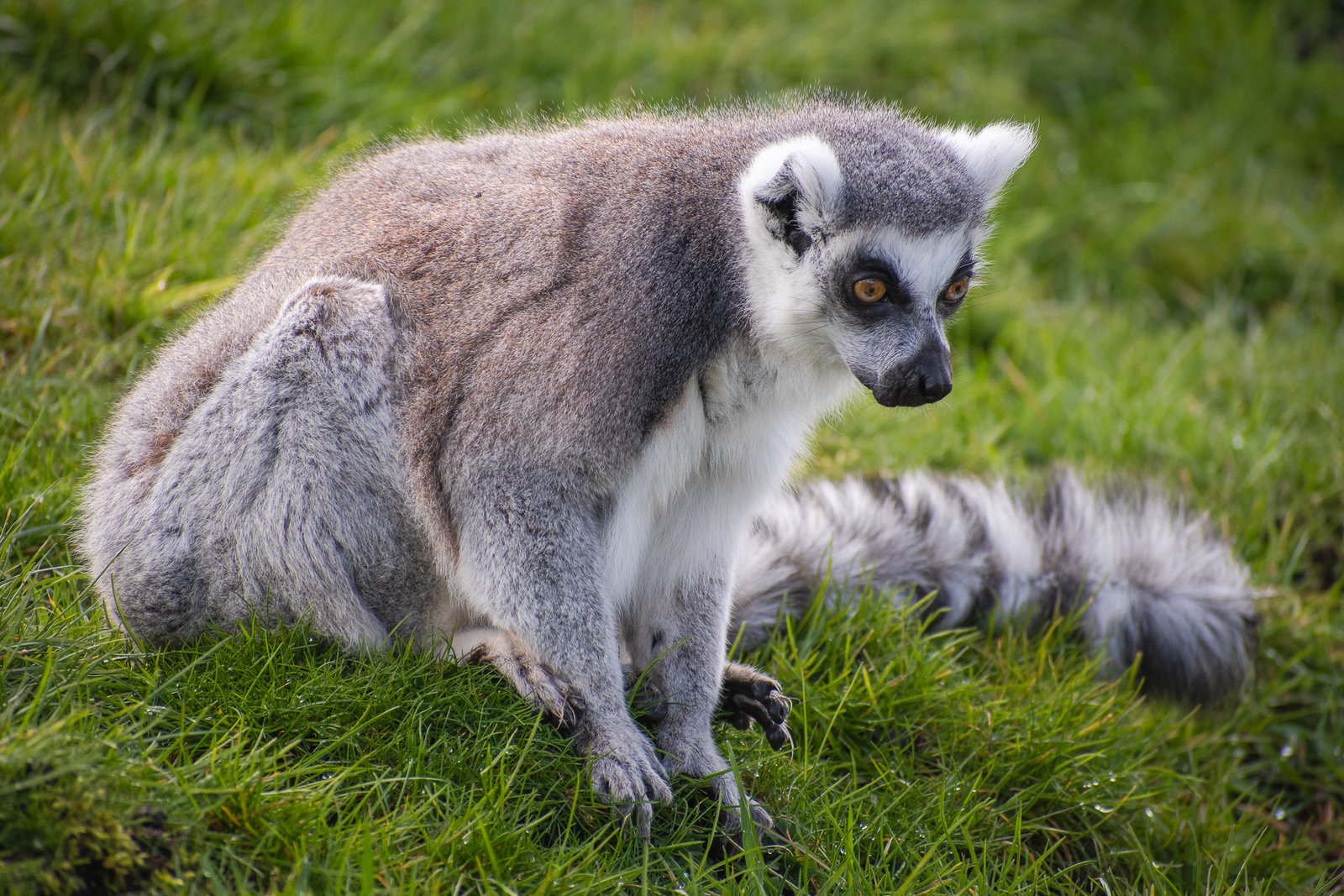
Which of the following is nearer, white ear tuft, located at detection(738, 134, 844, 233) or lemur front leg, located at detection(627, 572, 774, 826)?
white ear tuft, located at detection(738, 134, 844, 233)

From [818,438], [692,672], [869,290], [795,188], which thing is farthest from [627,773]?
[818,438]

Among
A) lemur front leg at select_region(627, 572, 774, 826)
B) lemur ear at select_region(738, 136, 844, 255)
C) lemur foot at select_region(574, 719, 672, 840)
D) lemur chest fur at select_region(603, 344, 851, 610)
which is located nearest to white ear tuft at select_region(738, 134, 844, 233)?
lemur ear at select_region(738, 136, 844, 255)

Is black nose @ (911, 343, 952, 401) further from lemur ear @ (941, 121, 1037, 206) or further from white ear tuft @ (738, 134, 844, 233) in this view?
lemur ear @ (941, 121, 1037, 206)

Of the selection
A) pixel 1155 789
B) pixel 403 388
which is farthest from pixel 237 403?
pixel 1155 789

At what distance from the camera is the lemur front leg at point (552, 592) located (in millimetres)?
3262

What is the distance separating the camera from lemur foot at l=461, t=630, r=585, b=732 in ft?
10.7

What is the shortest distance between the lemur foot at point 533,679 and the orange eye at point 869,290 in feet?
4.87

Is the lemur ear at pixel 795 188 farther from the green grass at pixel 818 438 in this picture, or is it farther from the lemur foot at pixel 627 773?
the lemur foot at pixel 627 773

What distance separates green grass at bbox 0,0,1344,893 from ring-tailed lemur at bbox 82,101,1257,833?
220 millimetres

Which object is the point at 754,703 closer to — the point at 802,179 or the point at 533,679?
the point at 533,679

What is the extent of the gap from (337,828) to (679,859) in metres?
1.04

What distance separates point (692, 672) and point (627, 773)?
1.69 ft

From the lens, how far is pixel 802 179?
3.20 meters

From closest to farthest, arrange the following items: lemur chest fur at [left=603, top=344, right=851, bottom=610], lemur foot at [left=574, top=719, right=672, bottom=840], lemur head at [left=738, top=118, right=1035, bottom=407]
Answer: lemur foot at [left=574, top=719, right=672, bottom=840] < lemur head at [left=738, top=118, right=1035, bottom=407] < lemur chest fur at [left=603, top=344, right=851, bottom=610]
